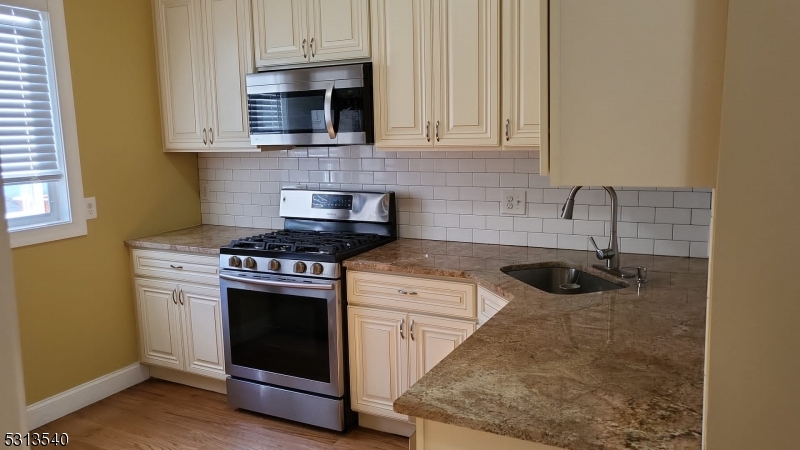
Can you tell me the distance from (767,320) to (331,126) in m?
2.49

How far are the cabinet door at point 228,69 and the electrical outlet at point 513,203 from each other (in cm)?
151

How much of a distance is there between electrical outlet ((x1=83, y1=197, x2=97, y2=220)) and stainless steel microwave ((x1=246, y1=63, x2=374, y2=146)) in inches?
40.5

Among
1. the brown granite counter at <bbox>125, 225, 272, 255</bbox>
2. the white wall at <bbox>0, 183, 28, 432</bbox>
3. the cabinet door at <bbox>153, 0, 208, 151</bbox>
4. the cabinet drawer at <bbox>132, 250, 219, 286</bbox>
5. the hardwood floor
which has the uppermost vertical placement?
the cabinet door at <bbox>153, 0, 208, 151</bbox>

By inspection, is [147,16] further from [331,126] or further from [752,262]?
[752,262]

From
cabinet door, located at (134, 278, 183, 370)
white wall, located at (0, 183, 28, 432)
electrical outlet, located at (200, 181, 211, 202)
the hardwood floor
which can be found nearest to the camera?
white wall, located at (0, 183, 28, 432)

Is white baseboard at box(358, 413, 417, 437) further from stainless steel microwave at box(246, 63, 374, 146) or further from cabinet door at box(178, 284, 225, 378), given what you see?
stainless steel microwave at box(246, 63, 374, 146)

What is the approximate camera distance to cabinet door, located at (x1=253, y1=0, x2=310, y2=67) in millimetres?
3211

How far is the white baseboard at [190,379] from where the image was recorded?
3.64 metres

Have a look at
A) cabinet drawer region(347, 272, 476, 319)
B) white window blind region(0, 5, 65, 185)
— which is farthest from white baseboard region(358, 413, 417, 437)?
white window blind region(0, 5, 65, 185)

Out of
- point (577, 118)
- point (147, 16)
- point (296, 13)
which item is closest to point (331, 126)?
point (296, 13)

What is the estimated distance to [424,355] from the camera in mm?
2828

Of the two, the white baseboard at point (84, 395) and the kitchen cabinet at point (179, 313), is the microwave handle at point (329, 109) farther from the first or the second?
the white baseboard at point (84, 395)

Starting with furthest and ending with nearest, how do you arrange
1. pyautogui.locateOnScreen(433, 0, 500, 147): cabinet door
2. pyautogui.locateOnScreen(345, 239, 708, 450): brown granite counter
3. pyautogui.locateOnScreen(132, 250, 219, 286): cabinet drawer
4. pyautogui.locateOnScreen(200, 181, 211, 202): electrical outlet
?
pyautogui.locateOnScreen(200, 181, 211, 202): electrical outlet → pyautogui.locateOnScreen(132, 250, 219, 286): cabinet drawer → pyautogui.locateOnScreen(433, 0, 500, 147): cabinet door → pyautogui.locateOnScreen(345, 239, 708, 450): brown granite counter

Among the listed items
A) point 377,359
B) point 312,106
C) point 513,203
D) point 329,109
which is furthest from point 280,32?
point 377,359
